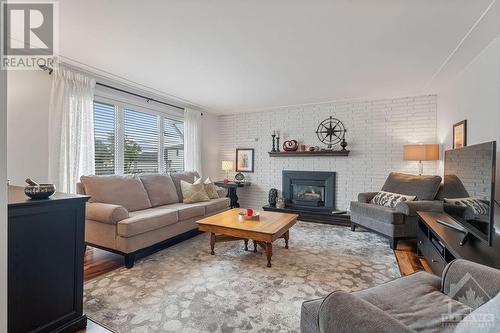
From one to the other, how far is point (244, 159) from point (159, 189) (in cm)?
251

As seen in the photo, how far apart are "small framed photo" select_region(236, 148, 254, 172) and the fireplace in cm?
90

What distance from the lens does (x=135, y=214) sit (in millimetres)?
3039

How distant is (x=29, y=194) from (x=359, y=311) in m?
1.89

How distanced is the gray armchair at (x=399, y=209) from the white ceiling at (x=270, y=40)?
1.49 meters

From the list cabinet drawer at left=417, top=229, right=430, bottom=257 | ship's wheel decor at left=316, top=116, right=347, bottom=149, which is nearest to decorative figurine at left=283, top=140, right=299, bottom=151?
ship's wheel decor at left=316, top=116, right=347, bottom=149

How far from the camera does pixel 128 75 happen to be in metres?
3.47

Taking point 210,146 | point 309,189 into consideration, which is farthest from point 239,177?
point 309,189

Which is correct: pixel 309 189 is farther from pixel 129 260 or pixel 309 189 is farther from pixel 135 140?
pixel 129 260

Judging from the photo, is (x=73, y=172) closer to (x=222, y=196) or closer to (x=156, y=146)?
(x=156, y=146)

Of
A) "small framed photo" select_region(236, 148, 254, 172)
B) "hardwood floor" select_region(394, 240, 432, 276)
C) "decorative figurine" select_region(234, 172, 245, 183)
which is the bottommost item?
"hardwood floor" select_region(394, 240, 432, 276)

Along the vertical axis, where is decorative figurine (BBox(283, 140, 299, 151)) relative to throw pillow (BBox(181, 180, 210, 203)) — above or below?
above

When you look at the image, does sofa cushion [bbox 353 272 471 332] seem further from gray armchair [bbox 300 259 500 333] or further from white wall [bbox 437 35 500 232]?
white wall [bbox 437 35 500 232]

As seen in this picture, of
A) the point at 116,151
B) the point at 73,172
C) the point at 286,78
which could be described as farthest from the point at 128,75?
the point at 286,78

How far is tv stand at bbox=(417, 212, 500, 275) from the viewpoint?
172cm
